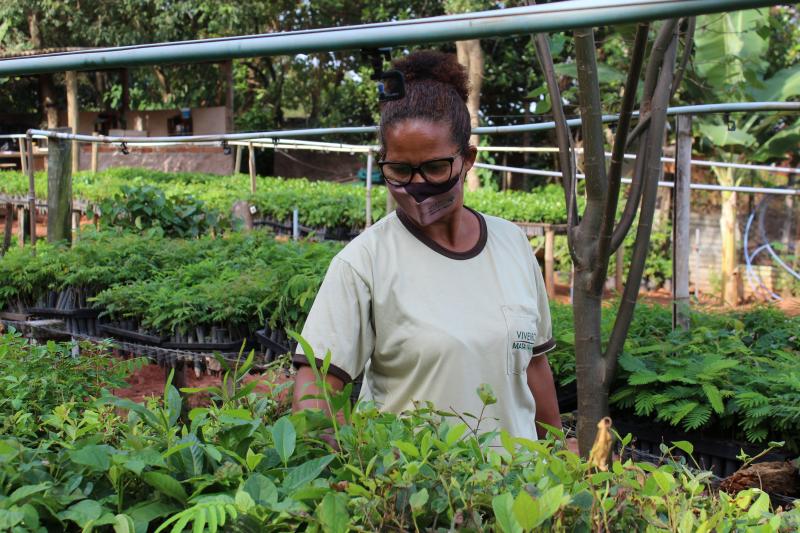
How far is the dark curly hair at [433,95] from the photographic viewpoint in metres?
2.04

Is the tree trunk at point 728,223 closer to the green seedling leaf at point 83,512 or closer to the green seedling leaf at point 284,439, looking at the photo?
the green seedling leaf at point 284,439

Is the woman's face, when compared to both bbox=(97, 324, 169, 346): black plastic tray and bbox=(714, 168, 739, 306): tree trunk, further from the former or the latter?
bbox=(714, 168, 739, 306): tree trunk

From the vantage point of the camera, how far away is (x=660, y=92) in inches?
124

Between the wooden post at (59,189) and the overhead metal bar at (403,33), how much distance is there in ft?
17.7

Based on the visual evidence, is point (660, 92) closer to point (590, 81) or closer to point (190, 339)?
point (590, 81)

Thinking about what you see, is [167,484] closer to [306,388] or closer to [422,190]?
[306,388]

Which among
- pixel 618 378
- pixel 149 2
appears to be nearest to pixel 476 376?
pixel 618 378

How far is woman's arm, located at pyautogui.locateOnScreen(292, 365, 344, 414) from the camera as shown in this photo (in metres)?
1.72

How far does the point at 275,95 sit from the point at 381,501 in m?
25.2

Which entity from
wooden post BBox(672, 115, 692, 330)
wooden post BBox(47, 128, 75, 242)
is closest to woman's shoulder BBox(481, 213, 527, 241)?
wooden post BBox(672, 115, 692, 330)

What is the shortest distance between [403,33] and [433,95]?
20.7 inches

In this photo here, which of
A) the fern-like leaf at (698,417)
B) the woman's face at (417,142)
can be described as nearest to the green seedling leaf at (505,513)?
the woman's face at (417,142)

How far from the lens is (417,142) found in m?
2.04

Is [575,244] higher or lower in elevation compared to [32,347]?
higher
